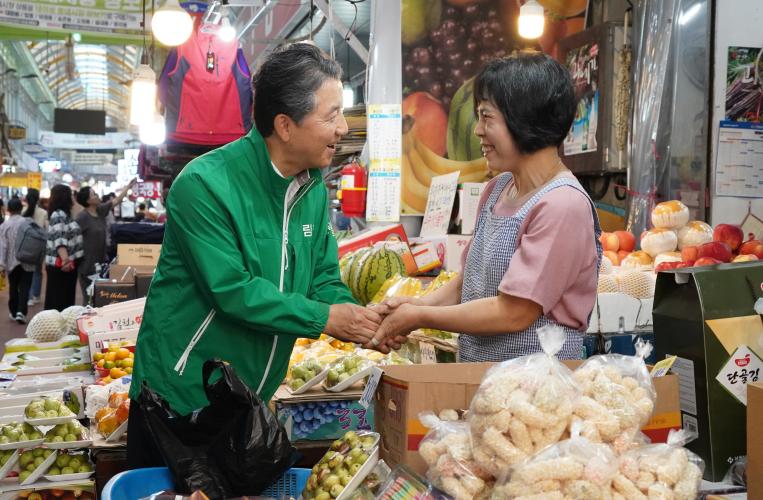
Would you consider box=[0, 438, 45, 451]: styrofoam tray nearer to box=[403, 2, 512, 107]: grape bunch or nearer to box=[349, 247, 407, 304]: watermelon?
box=[349, 247, 407, 304]: watermelon

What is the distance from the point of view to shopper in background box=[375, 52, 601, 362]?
7.32ft

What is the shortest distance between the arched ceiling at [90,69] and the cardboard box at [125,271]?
51.2ft

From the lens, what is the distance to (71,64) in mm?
16781

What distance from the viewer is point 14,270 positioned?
1259 cm

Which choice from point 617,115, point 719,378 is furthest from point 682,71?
point 719,378

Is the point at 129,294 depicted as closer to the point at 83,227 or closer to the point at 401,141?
the point at 401,141

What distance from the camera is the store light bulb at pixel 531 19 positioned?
656cm

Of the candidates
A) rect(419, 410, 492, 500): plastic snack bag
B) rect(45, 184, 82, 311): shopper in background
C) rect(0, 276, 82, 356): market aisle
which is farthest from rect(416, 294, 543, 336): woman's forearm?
rect(45, 184, 82, 311): shopper in background

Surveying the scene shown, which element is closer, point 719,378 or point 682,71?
point 719,378

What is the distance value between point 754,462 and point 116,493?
1603mm

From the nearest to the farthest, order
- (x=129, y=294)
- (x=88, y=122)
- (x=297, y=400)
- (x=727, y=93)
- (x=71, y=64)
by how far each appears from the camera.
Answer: (x=297, y=400), (x=727, y=93), (x=129, y=294), (x=71, y=64), (x=88, y=122)

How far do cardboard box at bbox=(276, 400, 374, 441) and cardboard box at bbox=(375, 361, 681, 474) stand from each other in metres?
1.16

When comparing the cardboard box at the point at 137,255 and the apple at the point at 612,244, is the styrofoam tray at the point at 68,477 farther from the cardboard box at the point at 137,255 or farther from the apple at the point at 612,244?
the cardboard box at the point at 137,255

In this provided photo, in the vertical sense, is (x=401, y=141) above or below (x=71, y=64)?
below
